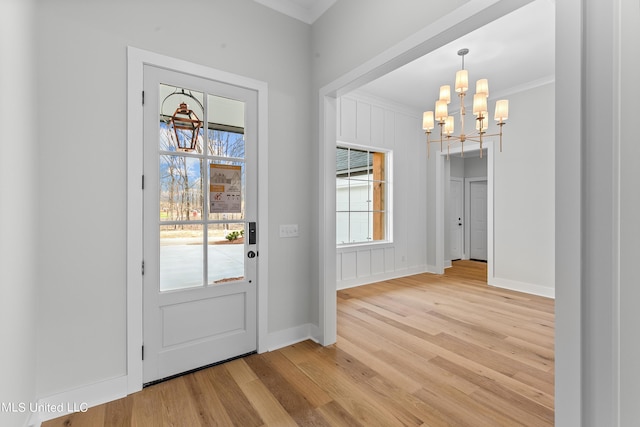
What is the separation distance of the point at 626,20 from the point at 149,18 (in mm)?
2599

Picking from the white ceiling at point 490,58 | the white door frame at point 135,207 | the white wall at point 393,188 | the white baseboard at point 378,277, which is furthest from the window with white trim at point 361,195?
the white door frame at point 135,207

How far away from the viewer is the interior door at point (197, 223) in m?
2.07

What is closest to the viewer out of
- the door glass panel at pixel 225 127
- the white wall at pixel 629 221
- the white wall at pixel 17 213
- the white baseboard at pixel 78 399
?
the white wall at pixel 629 221

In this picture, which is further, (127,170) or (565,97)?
(127,170)

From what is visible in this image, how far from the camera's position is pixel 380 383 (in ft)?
6.79

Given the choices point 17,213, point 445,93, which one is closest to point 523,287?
point 445,93

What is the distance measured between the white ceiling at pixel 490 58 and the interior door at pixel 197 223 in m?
1.13

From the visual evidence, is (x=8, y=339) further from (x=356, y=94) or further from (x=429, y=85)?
(x=429, y=85)

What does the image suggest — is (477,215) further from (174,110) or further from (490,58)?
(174,110)

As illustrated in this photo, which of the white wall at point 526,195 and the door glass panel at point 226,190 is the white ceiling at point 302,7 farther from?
the white wall at point 526,195

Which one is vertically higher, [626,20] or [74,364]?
[626,20]

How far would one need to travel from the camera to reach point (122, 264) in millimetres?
1938

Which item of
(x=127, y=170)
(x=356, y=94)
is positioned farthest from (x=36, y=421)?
(x=356, y=94)

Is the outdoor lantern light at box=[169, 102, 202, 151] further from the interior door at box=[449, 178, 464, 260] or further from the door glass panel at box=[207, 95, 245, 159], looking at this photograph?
the interior door at box=[449, 178, 464, 260]
